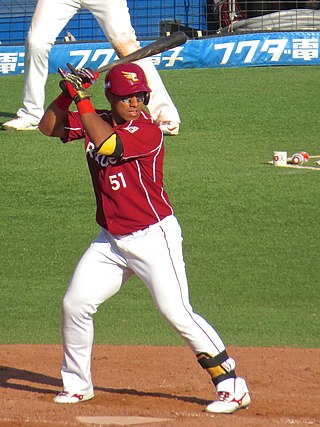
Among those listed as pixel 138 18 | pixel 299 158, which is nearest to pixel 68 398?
pixel 299 158

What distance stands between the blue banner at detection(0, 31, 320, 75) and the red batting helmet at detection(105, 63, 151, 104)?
9.98 metres

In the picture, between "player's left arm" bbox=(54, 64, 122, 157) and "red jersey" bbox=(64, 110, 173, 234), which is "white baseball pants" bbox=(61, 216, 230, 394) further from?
"player's left arm" bbox=(54, 64, 122, 157)

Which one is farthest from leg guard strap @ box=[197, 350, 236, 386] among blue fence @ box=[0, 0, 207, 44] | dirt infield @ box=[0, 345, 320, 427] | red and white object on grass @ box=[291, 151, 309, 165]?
blue fence @ box=[0, 0, 207, 44]

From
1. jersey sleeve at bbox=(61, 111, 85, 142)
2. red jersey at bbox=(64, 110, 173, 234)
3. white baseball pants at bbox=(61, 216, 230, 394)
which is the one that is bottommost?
white baseball pants at bbox=(61, 216, 230, 394)

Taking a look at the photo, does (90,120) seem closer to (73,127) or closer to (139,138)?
(139,138)

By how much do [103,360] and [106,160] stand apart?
71.0 inches

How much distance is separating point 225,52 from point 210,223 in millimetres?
6706

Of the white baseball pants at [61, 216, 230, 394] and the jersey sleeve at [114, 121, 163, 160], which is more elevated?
the jersey sleeve at [114, 121, 163, 160]

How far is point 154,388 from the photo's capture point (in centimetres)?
550

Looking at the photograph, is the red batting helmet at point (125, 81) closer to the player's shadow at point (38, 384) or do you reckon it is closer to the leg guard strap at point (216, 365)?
the leg guard strap at point (216, 365)

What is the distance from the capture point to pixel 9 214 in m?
9.39

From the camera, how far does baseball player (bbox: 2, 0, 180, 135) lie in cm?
971

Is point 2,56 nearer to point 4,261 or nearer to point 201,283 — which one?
point 4,261

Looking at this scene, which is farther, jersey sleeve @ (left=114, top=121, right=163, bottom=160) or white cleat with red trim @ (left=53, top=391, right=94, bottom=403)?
white cleat with red trim @ (left=53, top=391, right=94, bottom=403)
